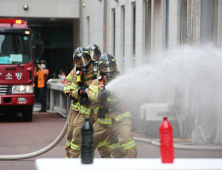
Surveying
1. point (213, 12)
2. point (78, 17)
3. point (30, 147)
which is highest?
point (78, 17)

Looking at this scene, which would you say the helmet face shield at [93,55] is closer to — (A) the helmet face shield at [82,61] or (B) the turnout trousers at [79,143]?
(A) the helmet face shield at [82,61]

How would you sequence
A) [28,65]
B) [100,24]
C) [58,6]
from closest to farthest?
[28,65] → [100,24] → [58,6]

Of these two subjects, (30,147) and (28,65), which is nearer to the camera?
(30,147)

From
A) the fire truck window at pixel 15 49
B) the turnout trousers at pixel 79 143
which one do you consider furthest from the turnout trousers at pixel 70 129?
the fire truck window at pixel 15 49

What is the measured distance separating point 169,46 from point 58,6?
423 inches

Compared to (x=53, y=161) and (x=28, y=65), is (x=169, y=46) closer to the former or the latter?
(x=28, y=65)

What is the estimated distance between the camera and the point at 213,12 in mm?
9055

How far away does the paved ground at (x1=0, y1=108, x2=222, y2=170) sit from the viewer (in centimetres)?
756

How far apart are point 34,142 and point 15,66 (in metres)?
3.85

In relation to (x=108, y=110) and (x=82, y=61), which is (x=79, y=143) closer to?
(x=108, y=110)

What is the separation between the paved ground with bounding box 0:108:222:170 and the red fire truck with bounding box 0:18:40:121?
→ 0.81 metres

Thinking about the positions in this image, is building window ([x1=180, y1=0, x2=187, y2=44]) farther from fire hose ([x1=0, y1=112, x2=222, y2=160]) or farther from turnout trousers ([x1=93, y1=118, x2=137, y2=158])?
turnout trousers ([x1=93, y1=118, x2=137, y2=158])

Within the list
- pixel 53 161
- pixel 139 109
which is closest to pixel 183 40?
pixel 139 109

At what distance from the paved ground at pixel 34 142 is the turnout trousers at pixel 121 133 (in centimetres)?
139
